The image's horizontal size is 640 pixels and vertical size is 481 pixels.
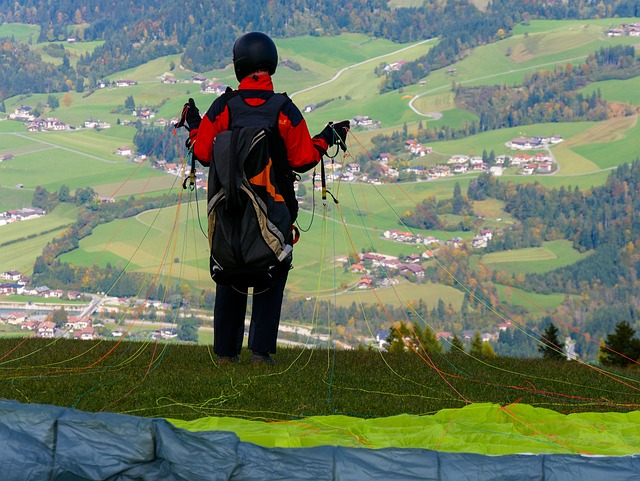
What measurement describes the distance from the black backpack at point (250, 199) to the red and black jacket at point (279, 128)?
7cm

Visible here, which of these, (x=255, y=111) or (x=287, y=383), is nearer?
(x=287, y=383)

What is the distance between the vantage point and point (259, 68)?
8.42 meters

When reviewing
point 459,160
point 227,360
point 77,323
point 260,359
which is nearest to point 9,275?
point 77,323

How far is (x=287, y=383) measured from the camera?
7.71m

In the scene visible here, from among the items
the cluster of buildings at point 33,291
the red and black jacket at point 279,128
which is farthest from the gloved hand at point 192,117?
the cluster of buildings at point 33,291

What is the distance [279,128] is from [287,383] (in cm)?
194

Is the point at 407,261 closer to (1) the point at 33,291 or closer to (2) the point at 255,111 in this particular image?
(1) the point at 33,291

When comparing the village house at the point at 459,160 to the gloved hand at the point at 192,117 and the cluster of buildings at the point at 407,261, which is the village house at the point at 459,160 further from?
the gloved hand at the point at 192,117

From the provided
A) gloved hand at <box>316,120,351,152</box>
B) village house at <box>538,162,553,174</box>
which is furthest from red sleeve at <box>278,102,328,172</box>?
village house at <box>538,162,553,174</box>

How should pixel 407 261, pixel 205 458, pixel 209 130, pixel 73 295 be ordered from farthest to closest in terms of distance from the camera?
pixel 407 261
pixel 73 295
pixel 209 130
pixel 205 458

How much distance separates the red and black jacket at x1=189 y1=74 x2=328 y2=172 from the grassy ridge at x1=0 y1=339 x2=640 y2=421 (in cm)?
167

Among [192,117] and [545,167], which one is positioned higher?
[545,167]

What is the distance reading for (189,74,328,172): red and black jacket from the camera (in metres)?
8.11

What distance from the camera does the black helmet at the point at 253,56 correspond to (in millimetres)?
8398
